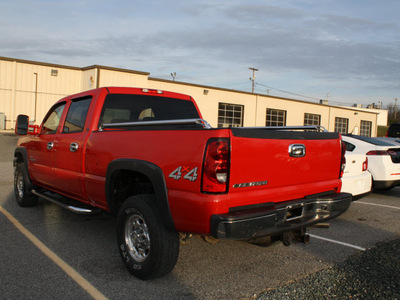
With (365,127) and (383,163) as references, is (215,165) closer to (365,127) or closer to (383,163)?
(383,163)

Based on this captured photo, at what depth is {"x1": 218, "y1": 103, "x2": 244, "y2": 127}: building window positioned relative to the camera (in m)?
30.0

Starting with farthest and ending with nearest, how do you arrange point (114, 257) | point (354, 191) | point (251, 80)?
point (251, 80) < point (354, 191) < point (114, 257)

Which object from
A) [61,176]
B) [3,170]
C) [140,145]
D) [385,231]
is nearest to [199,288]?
[140,145]

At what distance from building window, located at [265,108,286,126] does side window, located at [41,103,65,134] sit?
28.4 meters

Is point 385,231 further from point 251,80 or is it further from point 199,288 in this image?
point 251,80

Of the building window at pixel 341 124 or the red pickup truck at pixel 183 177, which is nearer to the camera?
the red pickup truck at pixel 183 177

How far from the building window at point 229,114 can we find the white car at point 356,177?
2327cm

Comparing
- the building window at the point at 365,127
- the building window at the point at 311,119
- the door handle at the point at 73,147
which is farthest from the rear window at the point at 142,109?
the building window at the point at 365,127

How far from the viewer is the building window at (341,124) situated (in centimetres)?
4006

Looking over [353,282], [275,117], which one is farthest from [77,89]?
[353,282]

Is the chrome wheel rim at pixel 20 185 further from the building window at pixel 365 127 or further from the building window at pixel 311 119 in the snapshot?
the building window at pixel 365 127

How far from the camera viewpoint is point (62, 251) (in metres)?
4.36

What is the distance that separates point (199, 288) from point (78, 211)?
179cm

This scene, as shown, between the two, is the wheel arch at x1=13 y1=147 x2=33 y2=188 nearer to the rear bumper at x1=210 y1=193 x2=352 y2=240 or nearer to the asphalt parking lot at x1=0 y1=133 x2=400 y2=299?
the asphalt parking lot at x1=0 y1=133 x2=400 y2=299
